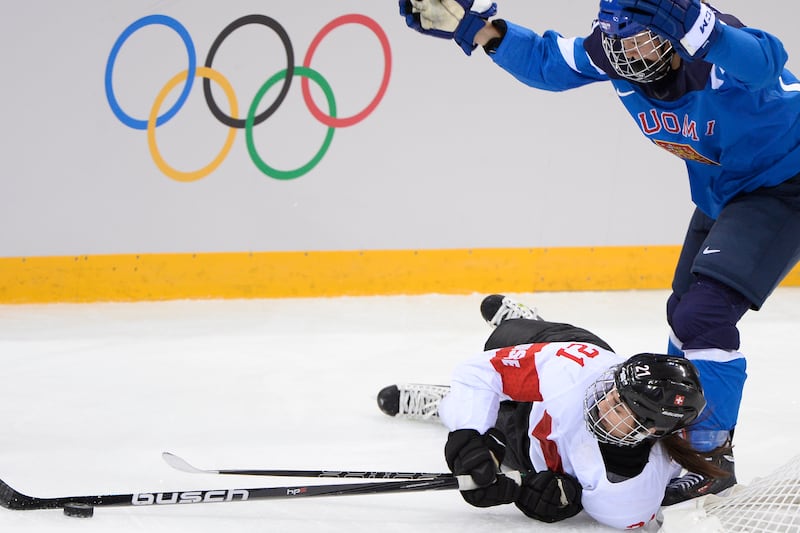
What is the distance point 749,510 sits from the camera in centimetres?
187

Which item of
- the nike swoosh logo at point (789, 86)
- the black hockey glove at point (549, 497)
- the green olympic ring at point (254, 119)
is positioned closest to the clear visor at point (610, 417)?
the black hockey glove at point (549, 497)

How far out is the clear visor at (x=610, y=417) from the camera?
6.11ft

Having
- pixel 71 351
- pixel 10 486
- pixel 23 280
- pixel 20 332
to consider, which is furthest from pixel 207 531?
pixel 23 280

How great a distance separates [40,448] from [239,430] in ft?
1.68

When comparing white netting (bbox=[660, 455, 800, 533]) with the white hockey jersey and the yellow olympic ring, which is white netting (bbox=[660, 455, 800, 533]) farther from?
the yellow olympic ring

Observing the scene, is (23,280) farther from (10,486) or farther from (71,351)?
(10,486)

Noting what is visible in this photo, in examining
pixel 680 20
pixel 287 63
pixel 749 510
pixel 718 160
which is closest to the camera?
pixel 680 20

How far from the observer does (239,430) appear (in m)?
2.67

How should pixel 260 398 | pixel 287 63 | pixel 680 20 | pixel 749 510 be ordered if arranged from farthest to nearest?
pixel 287 63, pixel 260 398, pixel 749 510, pixel 680 20

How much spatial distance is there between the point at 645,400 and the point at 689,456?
0.91 feet

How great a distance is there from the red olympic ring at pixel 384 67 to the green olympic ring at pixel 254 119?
32 millimetres

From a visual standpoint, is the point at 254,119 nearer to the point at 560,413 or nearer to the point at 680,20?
the point at 560,413

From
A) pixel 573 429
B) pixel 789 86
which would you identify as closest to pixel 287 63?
pixel 789 86

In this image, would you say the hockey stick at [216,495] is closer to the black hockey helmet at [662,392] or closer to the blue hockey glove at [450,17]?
the black hockey helmet at [662,392]
